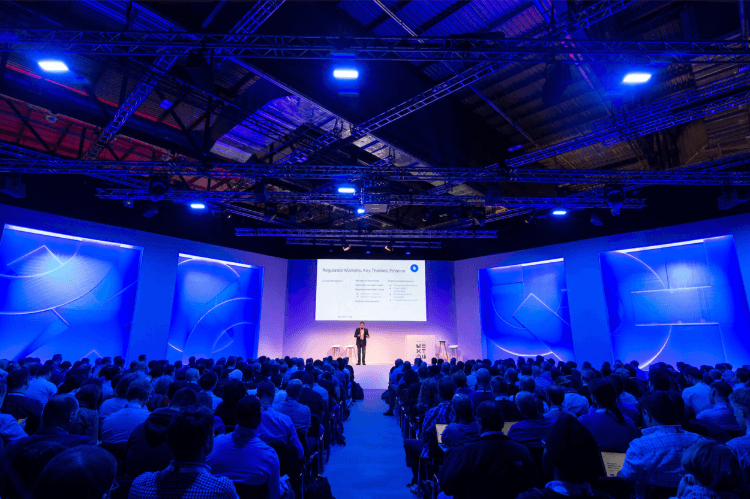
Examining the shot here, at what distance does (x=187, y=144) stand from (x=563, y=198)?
978 cm

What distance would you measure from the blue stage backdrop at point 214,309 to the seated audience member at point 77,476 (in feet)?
41.8

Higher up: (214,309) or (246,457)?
(214,309)

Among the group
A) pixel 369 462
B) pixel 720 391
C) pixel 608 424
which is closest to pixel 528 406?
pixel 608 424

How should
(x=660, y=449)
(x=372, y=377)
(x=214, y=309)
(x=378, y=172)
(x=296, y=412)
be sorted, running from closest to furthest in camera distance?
(x=660, y=449) < (x=296, y=412) < (x=378, y=172) < (x=372, y=377) < (x=214, y=309)

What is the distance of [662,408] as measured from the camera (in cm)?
257

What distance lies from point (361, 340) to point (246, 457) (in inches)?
483

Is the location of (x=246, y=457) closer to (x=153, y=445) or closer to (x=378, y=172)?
(x=153, y=445)

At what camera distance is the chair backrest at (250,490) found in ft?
8.15

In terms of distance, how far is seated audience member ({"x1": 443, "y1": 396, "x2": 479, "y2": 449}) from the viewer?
3.36 meters

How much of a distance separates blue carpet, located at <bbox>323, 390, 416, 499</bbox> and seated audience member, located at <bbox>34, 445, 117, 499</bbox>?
13.2 ft

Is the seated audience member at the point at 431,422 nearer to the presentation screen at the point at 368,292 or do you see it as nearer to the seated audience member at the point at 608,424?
the seated audience member at the point at 608,424

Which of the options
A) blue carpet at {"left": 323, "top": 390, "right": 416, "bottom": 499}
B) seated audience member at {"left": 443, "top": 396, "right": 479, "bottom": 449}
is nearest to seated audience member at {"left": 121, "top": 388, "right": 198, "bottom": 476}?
seated audience member at {"left": 443, "top": 396, "right": 479, "bottom": 449}

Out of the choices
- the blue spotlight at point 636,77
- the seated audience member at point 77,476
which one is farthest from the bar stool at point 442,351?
the seated audience member at point 77,476

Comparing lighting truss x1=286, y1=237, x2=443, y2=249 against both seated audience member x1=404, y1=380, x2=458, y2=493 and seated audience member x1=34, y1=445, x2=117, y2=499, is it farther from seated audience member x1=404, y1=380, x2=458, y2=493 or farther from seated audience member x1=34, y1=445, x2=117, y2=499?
seated audience member x1=34, y1=445, x2=117, y2=499
